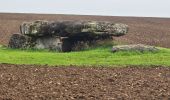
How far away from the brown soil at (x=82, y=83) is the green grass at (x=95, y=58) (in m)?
2.86

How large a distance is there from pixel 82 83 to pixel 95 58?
1218 centimetres

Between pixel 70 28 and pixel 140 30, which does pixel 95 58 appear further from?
pixel 140 30

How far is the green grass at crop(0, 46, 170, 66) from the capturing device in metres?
34.2

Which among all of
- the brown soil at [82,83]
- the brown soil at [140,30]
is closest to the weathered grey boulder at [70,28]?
the brown soil at [140,30]

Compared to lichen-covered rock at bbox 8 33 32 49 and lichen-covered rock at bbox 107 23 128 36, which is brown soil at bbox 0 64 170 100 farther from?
lichen-covered rock at bbox 8 33 32 49

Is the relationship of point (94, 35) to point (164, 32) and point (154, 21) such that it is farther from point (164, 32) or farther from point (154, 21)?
point (154, 21)

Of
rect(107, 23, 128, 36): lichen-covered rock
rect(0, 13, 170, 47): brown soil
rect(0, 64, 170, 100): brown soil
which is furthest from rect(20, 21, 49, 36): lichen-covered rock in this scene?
rect(0, 64, 170, 100): brown soil

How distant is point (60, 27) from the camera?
44344mm

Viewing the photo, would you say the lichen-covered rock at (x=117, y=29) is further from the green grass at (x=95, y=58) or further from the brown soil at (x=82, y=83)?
the brown soil at (x=82, y=83)

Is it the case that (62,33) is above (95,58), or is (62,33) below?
above

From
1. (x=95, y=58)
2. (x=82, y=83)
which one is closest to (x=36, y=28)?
(x=95, y=58)

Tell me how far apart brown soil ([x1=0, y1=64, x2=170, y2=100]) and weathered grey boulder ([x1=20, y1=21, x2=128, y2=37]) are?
40.8 feet

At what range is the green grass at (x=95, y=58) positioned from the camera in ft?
112

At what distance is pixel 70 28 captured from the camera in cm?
4378
